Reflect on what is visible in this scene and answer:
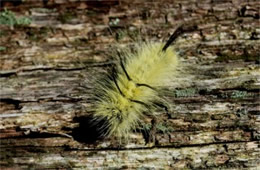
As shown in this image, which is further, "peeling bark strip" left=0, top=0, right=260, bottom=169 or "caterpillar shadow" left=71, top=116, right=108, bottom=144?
"caterpillar shadow" left=71, top=116, right=108, bottom=144

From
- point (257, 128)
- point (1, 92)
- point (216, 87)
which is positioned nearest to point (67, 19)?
point (1, 92)

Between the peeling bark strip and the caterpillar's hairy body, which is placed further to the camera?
A: the caterpillar's hairy body

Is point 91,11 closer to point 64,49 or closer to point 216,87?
point 64,49

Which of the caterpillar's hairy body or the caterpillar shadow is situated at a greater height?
the caterpillar's hairy body

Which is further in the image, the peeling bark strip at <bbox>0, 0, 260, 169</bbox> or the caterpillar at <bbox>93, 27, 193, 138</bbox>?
the caterpillar at <bbox>93, 27, 193, 138</bbox>

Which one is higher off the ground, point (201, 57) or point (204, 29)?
point (204, 29)
